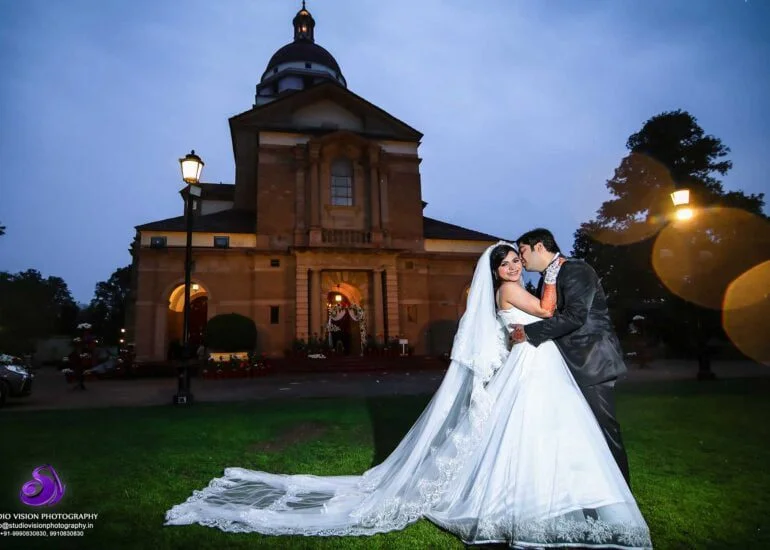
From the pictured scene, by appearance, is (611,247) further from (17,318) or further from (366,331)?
(17,318)

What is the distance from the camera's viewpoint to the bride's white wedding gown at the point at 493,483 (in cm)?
339

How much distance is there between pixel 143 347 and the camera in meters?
25.2

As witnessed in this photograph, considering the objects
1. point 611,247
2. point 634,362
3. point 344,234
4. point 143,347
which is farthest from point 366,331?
point 611,247

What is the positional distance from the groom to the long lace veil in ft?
1.92

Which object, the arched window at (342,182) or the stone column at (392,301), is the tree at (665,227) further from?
the arched window at (342,182)

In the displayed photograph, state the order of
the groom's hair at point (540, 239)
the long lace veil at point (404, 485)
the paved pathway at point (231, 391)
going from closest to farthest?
1. the long lace veil at point (404, 485)
2. the groom's hair at point (540, 239)
3. the paved pathway at point (231, 391)

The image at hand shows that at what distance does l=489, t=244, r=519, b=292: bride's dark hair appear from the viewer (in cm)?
435

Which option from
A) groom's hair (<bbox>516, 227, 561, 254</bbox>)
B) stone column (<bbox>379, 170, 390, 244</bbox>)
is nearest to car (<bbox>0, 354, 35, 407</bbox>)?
groom's hair (<bbox>516, 227, 561, 254</bbox>)

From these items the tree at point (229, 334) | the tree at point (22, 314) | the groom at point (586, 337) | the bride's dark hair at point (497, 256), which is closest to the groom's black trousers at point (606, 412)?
the groom at point (586, 337)

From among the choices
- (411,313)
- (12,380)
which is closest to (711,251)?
(411,313)

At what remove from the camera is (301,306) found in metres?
26.2

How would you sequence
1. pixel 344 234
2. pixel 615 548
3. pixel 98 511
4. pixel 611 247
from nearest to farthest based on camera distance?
pixel 615 548 → pixel 98 511 → pixel 344 234 → pixel 611 247

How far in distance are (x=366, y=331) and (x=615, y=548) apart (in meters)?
24.4

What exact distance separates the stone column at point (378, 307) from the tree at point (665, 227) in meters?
15.3
